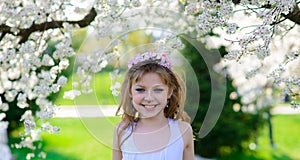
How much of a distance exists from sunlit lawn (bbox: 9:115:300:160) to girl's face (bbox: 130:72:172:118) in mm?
3820

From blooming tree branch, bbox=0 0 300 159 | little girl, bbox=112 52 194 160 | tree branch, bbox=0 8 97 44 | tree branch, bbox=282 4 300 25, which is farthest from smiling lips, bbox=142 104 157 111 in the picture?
tree branch, bbox=0 8 97 44

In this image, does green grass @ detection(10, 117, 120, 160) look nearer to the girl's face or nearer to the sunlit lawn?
the sunlit lawn

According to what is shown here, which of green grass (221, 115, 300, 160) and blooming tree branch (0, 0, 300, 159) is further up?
blooming tree branch (0, 0, 300, 159)

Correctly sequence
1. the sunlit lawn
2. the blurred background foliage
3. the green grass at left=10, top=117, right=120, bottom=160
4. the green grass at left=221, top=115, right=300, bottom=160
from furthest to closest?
the green grass at left=10, top=117, right=120, bottom=160 → the sunlit lawn → the green grass at left=221, top=115, right=300, bottom=160 → the blurred background foliage

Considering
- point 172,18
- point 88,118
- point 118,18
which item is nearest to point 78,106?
point 88,118

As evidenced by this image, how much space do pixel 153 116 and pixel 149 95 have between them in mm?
121

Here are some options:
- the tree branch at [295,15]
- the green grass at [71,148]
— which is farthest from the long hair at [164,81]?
the green grass at [71,148]

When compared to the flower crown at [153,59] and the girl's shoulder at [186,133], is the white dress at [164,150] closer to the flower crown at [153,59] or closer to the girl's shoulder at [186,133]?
the girl's shoulder at [186,133]

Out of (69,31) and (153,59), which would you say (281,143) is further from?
(153,59)

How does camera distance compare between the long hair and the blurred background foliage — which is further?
the blurred background foliage

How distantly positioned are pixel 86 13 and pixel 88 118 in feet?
3.85

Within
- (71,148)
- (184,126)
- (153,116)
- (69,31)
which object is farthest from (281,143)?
(153,116)

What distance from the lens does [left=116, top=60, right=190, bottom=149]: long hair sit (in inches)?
76.9

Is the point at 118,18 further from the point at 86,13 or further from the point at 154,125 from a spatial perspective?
the point at 154,125
